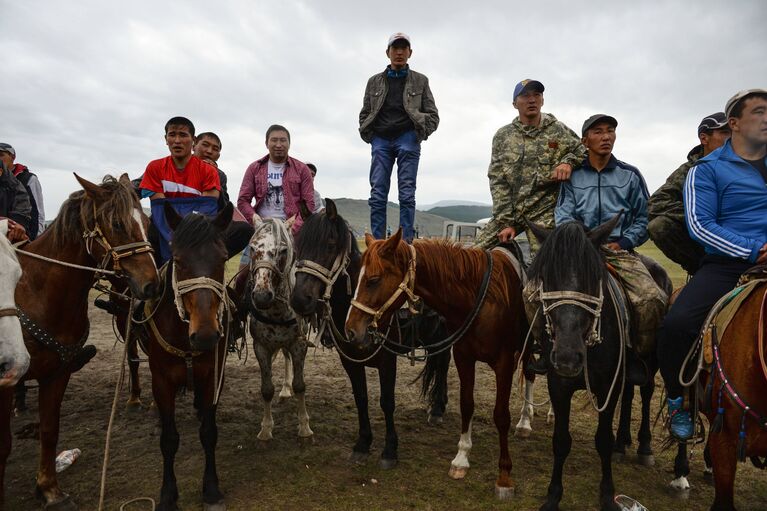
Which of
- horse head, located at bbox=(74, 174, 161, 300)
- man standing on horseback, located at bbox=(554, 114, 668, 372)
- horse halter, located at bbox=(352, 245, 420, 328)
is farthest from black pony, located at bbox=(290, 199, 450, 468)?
man standing on horseback, located at bbox=(554, 114, 668, 372)

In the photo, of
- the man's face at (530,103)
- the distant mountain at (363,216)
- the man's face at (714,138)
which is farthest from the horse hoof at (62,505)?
the distant mountain at (363,216)

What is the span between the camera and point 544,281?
126 inches

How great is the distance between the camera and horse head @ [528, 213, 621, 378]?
2.97 meters

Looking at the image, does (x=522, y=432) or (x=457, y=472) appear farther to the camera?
(x=522, y=432)

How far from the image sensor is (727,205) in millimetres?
3105

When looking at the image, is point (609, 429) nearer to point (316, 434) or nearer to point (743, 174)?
point (743, 174)

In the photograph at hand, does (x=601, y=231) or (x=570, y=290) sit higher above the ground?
(x=601, y=231)

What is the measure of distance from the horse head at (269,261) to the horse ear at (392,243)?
1.17 m

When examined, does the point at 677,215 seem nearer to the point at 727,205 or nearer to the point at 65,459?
the point at 727,205

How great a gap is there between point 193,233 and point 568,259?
2.93 m

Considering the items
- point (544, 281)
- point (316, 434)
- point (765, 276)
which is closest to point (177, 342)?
point (316, 434)

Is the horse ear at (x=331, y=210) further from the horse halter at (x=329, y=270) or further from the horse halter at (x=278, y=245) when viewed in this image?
the horse halter at (x=278, y=245)

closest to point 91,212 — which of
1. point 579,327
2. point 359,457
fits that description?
point 359,457

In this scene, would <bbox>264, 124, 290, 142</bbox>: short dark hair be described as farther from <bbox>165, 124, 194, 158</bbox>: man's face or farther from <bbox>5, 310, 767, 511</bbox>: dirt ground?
<bbox>5, 310, 767, 511</bbox>: dirt ground
